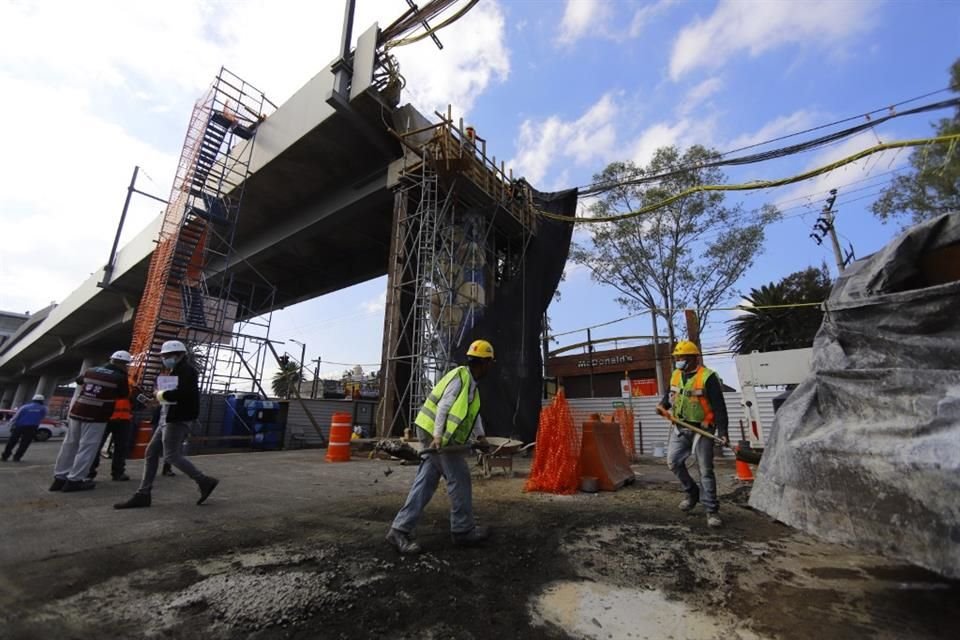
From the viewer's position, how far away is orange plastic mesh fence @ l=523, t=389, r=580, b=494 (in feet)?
19.6

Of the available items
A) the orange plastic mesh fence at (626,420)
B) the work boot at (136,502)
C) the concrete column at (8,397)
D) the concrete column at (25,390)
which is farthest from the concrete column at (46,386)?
the orange plastic mesh fence at (626,420)

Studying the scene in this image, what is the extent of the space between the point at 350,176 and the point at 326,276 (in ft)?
30.6

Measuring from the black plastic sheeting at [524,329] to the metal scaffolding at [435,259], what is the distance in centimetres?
87

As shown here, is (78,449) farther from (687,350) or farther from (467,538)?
(687,350)

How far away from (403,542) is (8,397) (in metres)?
81.4

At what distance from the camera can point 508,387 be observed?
40.0 feet

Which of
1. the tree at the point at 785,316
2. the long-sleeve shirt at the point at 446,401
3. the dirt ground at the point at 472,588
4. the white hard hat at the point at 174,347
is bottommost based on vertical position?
the dirt ground at the point at 472,588

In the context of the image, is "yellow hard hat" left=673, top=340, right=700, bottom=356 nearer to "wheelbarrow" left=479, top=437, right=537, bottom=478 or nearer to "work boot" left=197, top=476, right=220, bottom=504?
"wheelbarrow" left=479, top=437, right=537, bottom=478

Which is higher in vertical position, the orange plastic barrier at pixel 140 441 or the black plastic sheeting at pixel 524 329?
the black plastic sheeting at pixel 524 329

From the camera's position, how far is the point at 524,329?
13.4m

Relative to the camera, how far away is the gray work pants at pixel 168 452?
438 centimetres

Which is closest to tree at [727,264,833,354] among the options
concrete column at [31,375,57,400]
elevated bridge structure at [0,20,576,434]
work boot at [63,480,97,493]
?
elevated bridge structure at [0,20,576,434]

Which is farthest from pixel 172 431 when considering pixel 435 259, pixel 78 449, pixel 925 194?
pixel 925 194

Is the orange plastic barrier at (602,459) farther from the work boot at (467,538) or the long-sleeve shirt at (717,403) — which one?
the work boot at (467,538)
